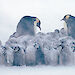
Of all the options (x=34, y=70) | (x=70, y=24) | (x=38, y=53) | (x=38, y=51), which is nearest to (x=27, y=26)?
(x=38, y=51)

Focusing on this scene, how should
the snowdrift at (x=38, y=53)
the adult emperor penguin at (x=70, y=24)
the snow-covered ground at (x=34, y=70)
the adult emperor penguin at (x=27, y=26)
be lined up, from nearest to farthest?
the snow-covered ground at (x=34, y=70) < the snowdrift at (x=38, y=53) < the adult emperor penguin at (x=70, y=24) < the adult emperor penguin at (x=27, y=26)

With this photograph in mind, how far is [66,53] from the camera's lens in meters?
31.5

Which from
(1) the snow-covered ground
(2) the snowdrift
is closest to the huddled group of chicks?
(2) the snowdrift

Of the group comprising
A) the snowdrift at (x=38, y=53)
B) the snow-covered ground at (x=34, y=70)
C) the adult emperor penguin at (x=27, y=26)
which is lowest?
the snow-covered ground at (x=34, y=70)

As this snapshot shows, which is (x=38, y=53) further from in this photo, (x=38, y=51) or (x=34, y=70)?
(x=34, y=70)

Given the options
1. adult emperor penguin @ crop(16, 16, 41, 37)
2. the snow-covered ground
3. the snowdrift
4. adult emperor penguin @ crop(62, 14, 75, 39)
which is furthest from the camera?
adult emperor penguin @ crop(16, 16, 41, 37)

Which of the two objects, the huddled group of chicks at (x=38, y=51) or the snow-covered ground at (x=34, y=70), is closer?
the snow-covered ground at (x=34, y=70)

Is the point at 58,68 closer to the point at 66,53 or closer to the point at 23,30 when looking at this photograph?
the point at 66,53

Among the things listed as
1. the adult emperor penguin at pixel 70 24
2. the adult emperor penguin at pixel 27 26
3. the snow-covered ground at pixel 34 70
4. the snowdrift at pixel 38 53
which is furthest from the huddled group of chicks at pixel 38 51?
the adult emperor penguin at pixel 27 26

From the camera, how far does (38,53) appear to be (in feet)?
106

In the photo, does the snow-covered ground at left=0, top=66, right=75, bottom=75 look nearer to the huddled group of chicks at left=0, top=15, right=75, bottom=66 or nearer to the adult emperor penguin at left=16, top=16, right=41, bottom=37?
the huddled group of chicks at left=0, top=15, right=75, bottom=66

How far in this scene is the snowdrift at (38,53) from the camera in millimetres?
31578

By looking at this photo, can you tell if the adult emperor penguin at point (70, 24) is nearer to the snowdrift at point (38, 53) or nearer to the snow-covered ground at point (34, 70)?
the snowdrift at point (38, 53)

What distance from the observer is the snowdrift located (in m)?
31.6
